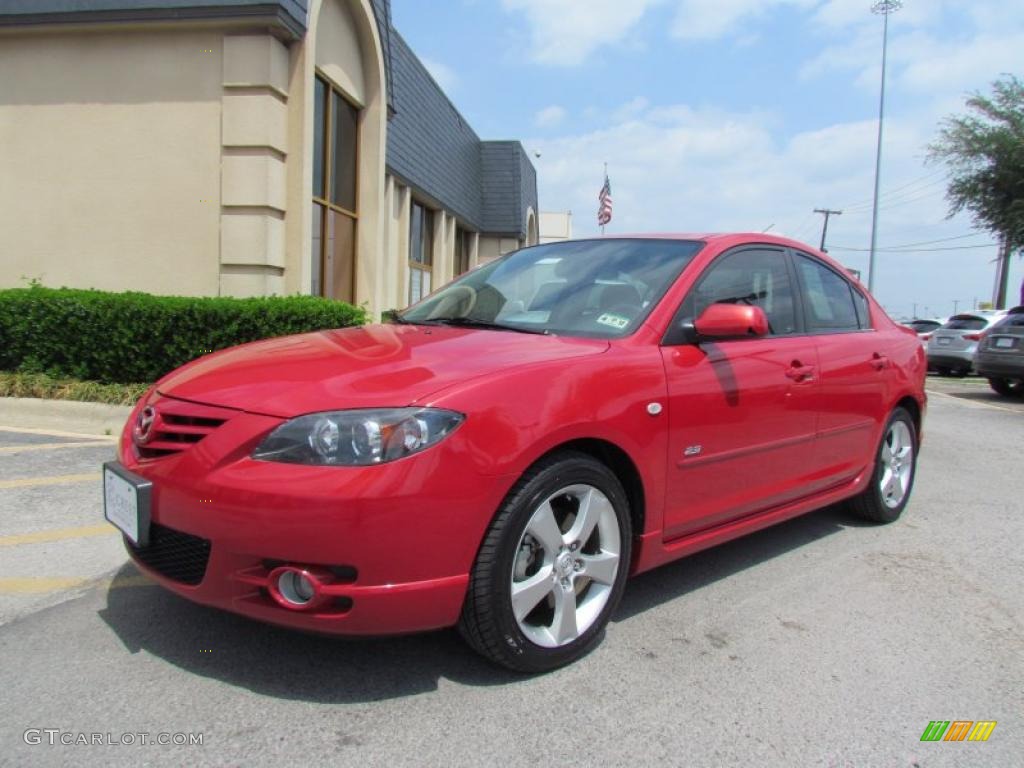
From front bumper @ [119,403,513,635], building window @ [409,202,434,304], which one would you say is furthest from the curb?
building window @ [409,202,434,304]

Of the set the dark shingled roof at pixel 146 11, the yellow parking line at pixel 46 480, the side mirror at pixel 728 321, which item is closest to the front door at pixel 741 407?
the side mirror at pixel 728 321

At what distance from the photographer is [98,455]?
573 cm

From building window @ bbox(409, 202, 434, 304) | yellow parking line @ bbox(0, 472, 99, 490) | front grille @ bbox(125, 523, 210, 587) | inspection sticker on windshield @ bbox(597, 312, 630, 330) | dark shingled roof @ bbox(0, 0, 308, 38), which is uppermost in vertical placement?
dark shingled roof @ bbox(0, 0, 308, 38)

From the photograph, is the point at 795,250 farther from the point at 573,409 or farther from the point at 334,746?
the point at 334,746

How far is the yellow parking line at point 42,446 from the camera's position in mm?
5738

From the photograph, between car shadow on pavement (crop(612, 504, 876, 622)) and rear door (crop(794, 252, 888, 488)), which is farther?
rear door (crop(794, 252, 888, 488))

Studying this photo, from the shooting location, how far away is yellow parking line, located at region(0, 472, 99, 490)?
4.87 meters

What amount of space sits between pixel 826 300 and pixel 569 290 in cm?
172

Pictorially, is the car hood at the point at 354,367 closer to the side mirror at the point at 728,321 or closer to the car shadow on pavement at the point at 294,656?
the side mirror at the point at 728,321

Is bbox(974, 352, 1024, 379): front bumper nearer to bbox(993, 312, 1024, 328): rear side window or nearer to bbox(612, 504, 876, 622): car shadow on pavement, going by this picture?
bbox(993, 312, 1024, 328): rear side window

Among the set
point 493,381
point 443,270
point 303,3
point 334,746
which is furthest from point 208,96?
point 443,270

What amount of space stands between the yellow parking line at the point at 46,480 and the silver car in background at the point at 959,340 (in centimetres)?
Answer: 1752

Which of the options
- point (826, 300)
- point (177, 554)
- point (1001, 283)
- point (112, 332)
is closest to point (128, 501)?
point (177, 554)

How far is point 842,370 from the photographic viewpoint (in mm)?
4125
